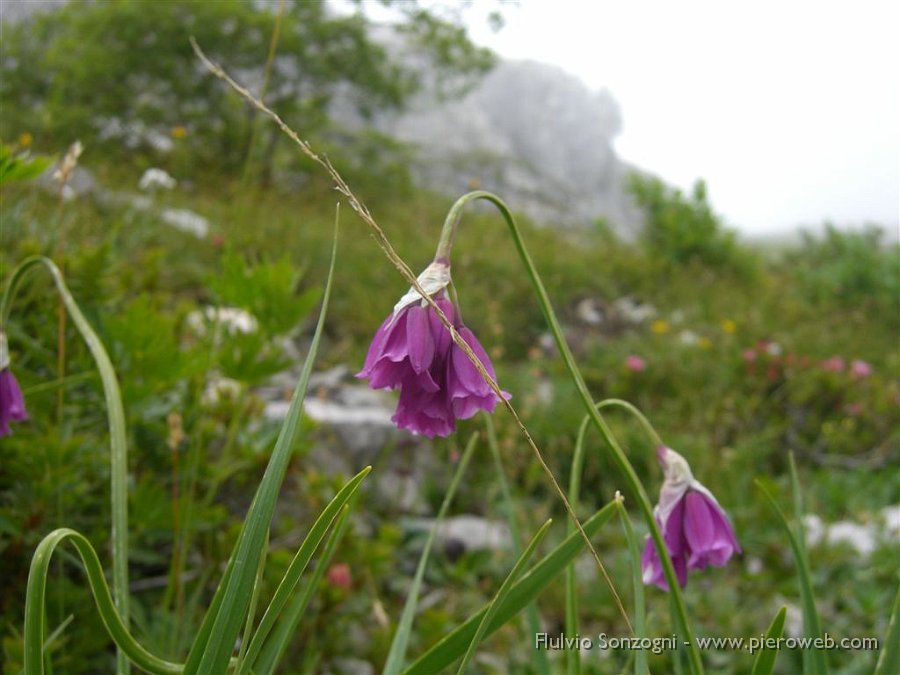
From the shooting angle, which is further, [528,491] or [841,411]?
[841,411]

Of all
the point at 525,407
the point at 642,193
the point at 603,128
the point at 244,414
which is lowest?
the point at 525,407

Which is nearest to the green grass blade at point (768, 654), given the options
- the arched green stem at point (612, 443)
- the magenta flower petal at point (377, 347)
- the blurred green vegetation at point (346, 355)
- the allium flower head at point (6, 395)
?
the arched green stem at point (612, 443)

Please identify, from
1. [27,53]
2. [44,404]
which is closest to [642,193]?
[27,53]

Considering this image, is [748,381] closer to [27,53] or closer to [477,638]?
[477,638]

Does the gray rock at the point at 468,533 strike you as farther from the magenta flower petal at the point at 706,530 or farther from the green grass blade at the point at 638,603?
the green grass blade at the point at 638,603

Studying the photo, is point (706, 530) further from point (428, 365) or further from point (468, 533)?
point (468, 533)

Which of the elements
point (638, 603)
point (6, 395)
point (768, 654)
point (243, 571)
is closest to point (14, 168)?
point (6, 395)

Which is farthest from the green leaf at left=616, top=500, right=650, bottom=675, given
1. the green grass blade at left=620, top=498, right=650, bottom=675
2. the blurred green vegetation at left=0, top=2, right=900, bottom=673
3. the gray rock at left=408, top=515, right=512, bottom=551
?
the gray rock at left=408, top=515, right=512, bottom=551
